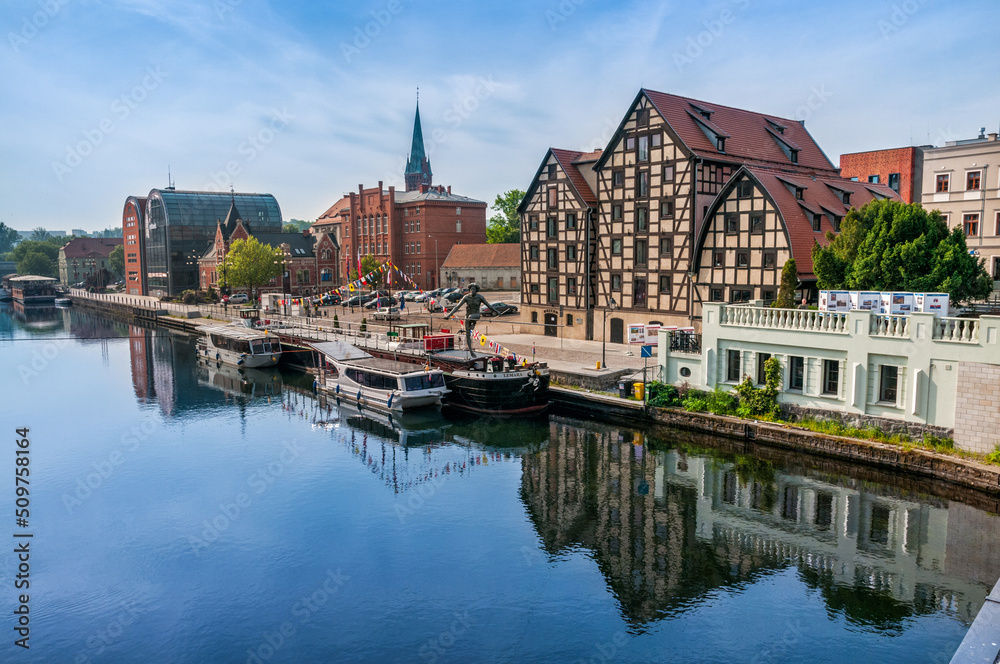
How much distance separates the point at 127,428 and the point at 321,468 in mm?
12694

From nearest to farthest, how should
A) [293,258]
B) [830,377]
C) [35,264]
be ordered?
[830,377] → [293,258] → [35,264]

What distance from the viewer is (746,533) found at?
68.3 ft

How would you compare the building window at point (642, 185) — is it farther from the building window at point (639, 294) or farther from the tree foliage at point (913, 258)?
the tree foliage at point (913, 258)

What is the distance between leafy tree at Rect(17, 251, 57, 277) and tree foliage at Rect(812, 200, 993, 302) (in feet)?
622

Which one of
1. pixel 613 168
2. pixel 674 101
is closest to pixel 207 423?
pixel 613 168

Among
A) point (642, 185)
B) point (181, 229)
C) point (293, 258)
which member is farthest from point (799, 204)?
point (181, 229)

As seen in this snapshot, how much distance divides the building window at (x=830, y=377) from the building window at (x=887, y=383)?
1547 mm

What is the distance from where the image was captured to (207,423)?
3522 cm

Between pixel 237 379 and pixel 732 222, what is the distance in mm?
33772

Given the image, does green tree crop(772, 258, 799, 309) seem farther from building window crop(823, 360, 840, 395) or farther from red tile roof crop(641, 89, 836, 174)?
red tile roof crop(641, 89, 836, 174)

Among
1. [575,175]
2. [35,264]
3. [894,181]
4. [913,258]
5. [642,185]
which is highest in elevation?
[894,181]

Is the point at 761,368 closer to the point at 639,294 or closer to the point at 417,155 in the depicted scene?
the point at 639,294

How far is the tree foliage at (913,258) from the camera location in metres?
29.0

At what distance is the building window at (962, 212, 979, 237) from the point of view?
39625 millimetres
